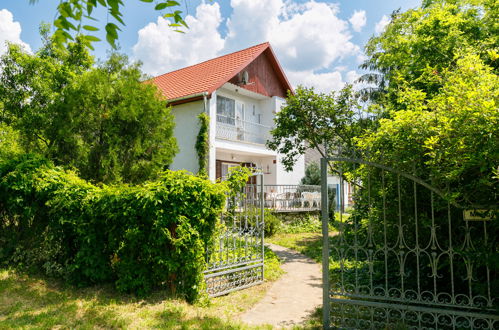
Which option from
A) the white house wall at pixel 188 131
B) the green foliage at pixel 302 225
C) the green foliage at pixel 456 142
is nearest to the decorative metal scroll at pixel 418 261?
the green foliage at pixel 456 142

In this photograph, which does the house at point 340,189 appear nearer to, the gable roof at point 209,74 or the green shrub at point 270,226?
the green shrub at point 270,226

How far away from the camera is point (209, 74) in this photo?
677 inches

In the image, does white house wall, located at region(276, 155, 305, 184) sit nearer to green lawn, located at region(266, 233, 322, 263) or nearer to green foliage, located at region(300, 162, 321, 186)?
green foliage, located at region(300, 162, 321, 186)

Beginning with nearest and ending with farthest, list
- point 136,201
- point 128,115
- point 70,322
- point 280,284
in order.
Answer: point 70,322 → point 136,201 → point 280,284 → point 128,115

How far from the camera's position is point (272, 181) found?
1923cm

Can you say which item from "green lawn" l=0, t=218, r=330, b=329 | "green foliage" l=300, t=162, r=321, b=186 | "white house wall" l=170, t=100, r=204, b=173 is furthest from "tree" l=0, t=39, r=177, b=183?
"green foliage" l=300, t=162, r=321, b=186

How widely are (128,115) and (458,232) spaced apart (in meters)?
7.73

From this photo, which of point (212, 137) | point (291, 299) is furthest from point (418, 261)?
point (212, 137)

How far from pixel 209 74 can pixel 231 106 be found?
206 centimetres

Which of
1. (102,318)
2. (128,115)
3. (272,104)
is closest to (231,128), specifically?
(272,104)

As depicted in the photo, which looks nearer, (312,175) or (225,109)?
(225,109)

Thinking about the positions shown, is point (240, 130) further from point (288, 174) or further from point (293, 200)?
point (293, 200)

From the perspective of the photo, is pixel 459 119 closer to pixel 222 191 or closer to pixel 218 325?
pixel 222 191

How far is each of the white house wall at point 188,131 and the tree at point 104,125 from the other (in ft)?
17.5
